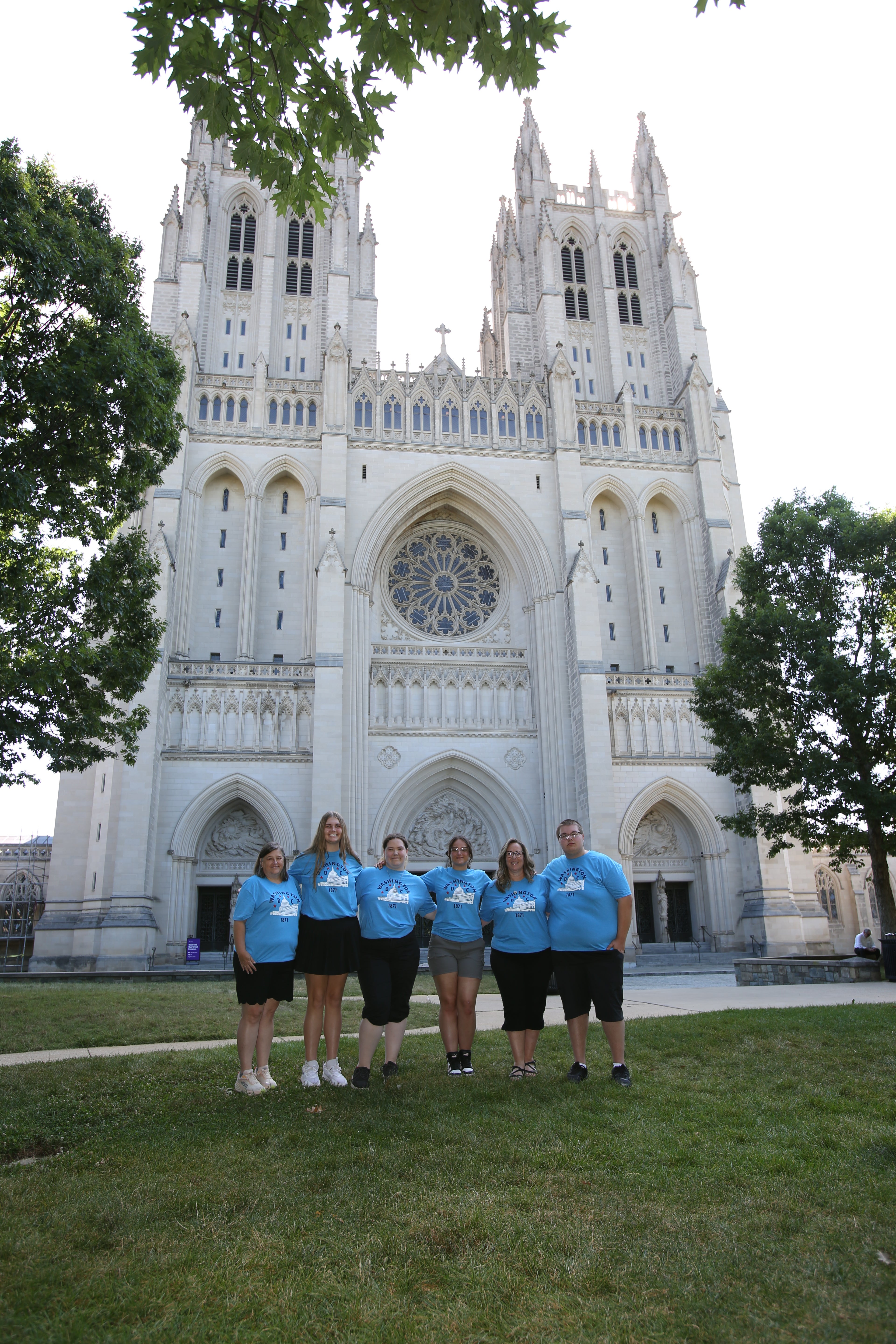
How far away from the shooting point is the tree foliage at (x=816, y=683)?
56.9ft

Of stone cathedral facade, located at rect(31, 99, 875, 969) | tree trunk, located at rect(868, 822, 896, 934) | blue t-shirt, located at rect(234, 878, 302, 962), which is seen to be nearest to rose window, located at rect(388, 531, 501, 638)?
stone cathedral facade, located at rect(31, 99, 875, 969)

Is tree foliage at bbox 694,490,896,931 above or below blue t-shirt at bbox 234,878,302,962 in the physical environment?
above

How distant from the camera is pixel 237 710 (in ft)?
92.2

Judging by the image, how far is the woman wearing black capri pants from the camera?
632cm

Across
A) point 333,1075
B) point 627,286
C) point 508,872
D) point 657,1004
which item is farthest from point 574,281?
point 333,1075

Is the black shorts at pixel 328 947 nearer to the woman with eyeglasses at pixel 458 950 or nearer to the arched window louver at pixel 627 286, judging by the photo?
the woman with eyeglasses at pixel 458 950

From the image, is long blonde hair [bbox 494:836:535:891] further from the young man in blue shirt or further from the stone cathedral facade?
the stone cathedral facade

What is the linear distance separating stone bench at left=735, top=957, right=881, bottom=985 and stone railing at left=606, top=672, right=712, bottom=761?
13676 millimetres

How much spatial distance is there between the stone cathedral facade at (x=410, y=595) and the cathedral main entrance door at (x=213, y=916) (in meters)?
0.12

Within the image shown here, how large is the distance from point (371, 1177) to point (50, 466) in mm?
11117

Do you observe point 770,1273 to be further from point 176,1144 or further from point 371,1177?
point 176,1144

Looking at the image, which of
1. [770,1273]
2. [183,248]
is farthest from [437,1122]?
[183,248]

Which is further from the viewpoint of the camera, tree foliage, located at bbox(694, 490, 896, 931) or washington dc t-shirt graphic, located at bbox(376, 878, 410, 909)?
tree foliage, located at bbox(694, 490, 896, 931)

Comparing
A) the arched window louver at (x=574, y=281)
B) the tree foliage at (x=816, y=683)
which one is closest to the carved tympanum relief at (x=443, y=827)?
the tree foliage at (x=816, y=683)
